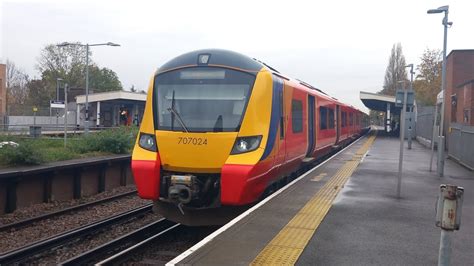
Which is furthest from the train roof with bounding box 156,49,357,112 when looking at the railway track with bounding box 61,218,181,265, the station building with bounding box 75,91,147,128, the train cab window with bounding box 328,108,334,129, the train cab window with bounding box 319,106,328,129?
the station building with bounding box 75,91,147,128

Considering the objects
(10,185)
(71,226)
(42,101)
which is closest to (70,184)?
(10,185)

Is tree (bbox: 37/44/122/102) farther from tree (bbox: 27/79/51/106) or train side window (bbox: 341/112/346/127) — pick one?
train side window (bbox: 341/112/346/127)

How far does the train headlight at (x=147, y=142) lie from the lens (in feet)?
26.5

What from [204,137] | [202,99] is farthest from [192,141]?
[202,99]

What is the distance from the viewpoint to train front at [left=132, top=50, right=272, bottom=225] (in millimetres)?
7562

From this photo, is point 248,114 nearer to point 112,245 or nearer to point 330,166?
point 112,245

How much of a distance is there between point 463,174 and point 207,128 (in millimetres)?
10463

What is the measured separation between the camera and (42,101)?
70062 millimetres

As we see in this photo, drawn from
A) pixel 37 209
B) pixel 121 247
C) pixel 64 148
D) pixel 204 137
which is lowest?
pixel 37 209

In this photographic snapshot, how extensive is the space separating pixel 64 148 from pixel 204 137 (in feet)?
33.5

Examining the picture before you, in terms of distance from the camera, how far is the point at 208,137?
7.76 m

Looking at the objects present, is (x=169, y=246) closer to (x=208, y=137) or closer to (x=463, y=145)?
(x=208, y=137)

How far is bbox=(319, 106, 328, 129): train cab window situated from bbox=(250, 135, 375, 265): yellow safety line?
482cm

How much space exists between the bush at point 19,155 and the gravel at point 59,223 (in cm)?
149
